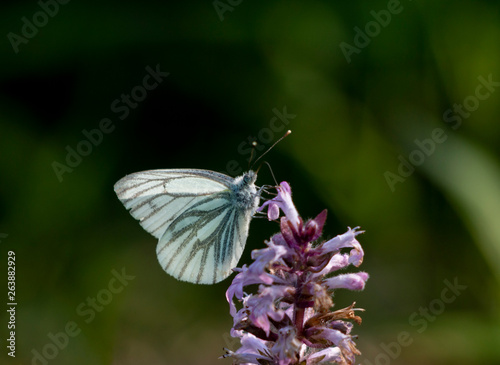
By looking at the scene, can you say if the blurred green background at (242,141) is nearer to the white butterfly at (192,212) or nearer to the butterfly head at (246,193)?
the white butterfly at (192,212)

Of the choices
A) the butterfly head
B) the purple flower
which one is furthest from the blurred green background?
the purple flower

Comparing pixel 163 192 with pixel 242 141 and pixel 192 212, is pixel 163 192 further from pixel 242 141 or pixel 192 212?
pixel 242 141

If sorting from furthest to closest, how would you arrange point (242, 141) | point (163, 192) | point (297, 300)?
point (242, 141), point (163, 192), point (297, 300)

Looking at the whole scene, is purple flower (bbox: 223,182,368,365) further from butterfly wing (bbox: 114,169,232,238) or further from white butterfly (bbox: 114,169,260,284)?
butterfly wing (bbox: 114,169,232,238)

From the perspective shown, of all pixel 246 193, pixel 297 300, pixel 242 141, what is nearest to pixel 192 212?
pixel 246 193

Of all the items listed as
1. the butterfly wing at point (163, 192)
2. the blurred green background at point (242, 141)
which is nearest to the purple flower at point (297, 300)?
the butterfly wing at point (163, 192)

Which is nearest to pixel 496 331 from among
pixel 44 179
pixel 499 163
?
pixel 499 163
